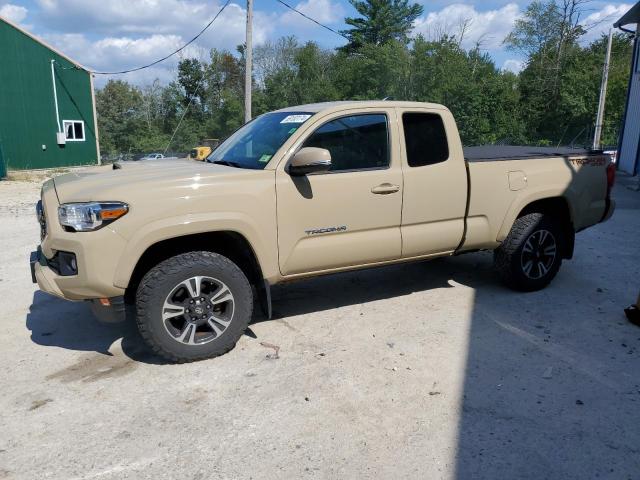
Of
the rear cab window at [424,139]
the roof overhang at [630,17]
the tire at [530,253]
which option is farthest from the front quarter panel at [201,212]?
the roof overhang at [630,17]

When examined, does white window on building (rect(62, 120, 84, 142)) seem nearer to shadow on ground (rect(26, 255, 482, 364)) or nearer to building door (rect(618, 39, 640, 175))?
shadow on ground (rect(26, 255, 482, 364))

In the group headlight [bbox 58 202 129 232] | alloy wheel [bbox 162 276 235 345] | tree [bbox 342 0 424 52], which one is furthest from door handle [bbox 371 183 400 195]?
tree [bbox 342 0 424 52]

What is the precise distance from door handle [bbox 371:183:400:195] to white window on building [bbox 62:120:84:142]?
82.6 ft

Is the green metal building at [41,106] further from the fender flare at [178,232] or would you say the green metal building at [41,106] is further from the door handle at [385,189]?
the door handle at [385,189]

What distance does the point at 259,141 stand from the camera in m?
4.56

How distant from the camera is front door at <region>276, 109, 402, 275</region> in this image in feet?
13.4

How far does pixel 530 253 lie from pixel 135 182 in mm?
3889

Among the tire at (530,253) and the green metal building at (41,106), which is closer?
the tire at (530,253)

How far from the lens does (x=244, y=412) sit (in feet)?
10.8

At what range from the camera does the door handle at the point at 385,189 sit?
4395 millimetres

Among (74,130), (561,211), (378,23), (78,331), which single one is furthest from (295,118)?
(378,23)

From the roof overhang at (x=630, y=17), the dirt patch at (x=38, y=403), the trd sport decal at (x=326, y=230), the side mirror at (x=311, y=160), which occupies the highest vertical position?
the roof overhang at (x=630, y=17)

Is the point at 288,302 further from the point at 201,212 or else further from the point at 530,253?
the point at 530,253

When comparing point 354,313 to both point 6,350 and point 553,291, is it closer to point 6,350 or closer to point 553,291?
point 553,291
